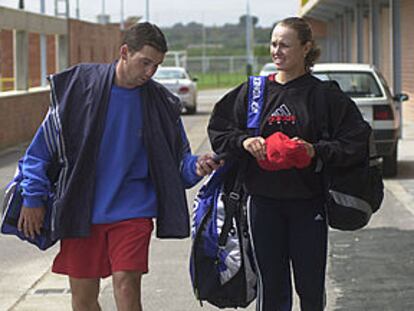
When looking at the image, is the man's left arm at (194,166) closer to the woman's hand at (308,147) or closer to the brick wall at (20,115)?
the woman's hand at (308,147)

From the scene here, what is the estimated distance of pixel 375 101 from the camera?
1398 cm

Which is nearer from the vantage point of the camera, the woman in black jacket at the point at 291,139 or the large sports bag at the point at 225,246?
the woman in black jacket at the point at 291,139

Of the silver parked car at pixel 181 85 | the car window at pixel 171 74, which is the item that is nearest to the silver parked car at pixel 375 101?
the silver parked car at pixel 181 85

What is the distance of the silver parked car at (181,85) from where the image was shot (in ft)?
105

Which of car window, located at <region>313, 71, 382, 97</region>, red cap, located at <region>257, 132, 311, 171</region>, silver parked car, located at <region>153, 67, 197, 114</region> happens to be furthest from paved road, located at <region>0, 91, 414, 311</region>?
silver parked car, located at <region>153, 67, 197, 114</region>

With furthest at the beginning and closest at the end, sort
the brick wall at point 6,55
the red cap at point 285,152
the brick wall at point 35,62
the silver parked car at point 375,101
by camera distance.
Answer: the brick wall at point 6,55
the brick wall at point 35,62
the silver parked car at point 375,101
the red cap at point 285,152

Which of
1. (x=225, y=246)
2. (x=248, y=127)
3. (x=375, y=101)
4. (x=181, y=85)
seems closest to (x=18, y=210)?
(x=225, y=246)

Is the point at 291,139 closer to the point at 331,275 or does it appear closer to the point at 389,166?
the point at 331,275

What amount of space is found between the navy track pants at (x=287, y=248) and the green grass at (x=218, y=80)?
57.0 meters

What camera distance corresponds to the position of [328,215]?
4.91 m

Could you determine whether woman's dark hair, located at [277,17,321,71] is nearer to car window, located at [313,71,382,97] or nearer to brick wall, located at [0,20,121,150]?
car window, located at [313,71,382,97]

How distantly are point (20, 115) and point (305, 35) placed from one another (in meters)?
17.7

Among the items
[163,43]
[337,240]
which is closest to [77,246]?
[163,43]

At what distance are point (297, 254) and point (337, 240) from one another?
4.81 m
